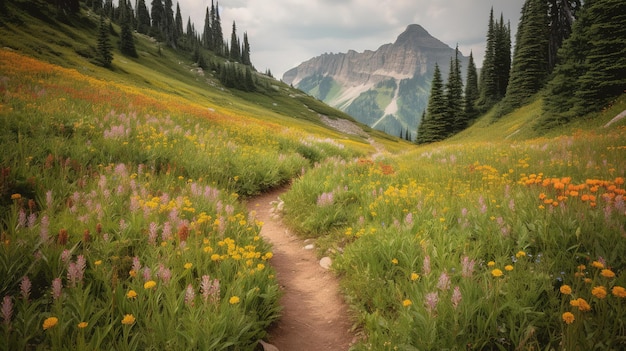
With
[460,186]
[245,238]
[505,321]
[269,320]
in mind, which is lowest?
[269,320]

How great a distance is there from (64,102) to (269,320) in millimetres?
10652

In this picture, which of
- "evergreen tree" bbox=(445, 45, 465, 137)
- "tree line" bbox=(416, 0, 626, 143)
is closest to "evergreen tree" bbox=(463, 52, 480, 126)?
"tree line" bbox=(416, 0, 626, 143)

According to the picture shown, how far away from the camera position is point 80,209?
3.85 m

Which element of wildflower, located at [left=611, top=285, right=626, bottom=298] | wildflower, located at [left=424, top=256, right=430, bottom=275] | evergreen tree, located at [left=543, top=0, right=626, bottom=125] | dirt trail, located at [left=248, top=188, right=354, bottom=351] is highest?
evergreen tree, located at [left=543, top=0, right=626, bottom=125]

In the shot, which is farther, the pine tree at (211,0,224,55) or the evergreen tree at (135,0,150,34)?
the pine tree at (211,0,224,55)

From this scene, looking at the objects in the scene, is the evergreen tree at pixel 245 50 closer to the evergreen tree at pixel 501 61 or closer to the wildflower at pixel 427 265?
the evergreen tree at pixel 501 61

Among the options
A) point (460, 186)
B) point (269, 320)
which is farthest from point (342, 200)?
point (269, 320)

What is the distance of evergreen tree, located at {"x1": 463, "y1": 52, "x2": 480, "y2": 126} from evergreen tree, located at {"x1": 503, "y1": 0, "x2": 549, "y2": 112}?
449 inches

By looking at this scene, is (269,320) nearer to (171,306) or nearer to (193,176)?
(171,306)

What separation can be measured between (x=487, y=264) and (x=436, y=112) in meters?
59.7

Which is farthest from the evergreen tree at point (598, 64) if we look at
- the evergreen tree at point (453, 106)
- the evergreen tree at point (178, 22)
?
the evergreen tree at point (178, 22)

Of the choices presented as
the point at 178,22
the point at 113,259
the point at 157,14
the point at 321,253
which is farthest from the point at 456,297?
the point at 178,22

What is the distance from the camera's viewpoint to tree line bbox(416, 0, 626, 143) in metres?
23.6

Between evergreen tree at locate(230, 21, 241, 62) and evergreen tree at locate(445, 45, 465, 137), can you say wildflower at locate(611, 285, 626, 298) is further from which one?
evergreen tree at locate(230, 21, 241, 62)
